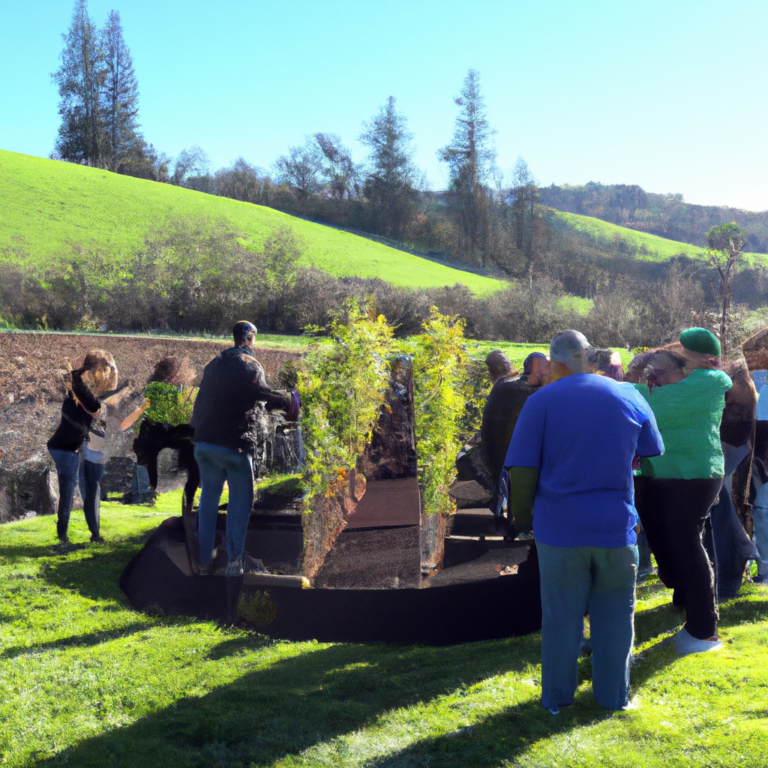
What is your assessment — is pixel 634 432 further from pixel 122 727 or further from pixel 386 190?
pixel 386 190

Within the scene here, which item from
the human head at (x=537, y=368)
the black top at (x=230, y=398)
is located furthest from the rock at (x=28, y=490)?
the human head at (x=537, y=368)

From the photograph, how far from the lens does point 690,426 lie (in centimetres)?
371

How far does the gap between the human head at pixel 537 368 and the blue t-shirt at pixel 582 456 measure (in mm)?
1713

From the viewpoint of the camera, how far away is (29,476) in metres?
10.9

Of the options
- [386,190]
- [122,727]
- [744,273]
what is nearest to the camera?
[122,727]

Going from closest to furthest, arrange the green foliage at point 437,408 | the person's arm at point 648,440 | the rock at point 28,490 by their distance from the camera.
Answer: the person's arm at point 648,440, the green foliage at point 437,408, the rock at point 28,490

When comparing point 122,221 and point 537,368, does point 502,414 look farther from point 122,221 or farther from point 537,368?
point 122,221

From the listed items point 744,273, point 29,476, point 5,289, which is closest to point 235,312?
point 5,289

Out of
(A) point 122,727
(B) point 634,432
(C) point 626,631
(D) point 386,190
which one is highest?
(D) point 386,190

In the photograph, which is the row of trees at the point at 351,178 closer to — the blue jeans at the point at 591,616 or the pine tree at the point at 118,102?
the pine tree at the point at 118,102

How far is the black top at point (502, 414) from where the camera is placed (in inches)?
191

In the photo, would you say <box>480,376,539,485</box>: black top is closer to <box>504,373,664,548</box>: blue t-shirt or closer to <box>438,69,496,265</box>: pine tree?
<box>504,373,664,548</box>: blue t-shirt

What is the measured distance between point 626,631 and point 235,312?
56.5ft

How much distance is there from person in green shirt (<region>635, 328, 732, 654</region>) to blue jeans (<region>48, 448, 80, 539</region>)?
192 inches
